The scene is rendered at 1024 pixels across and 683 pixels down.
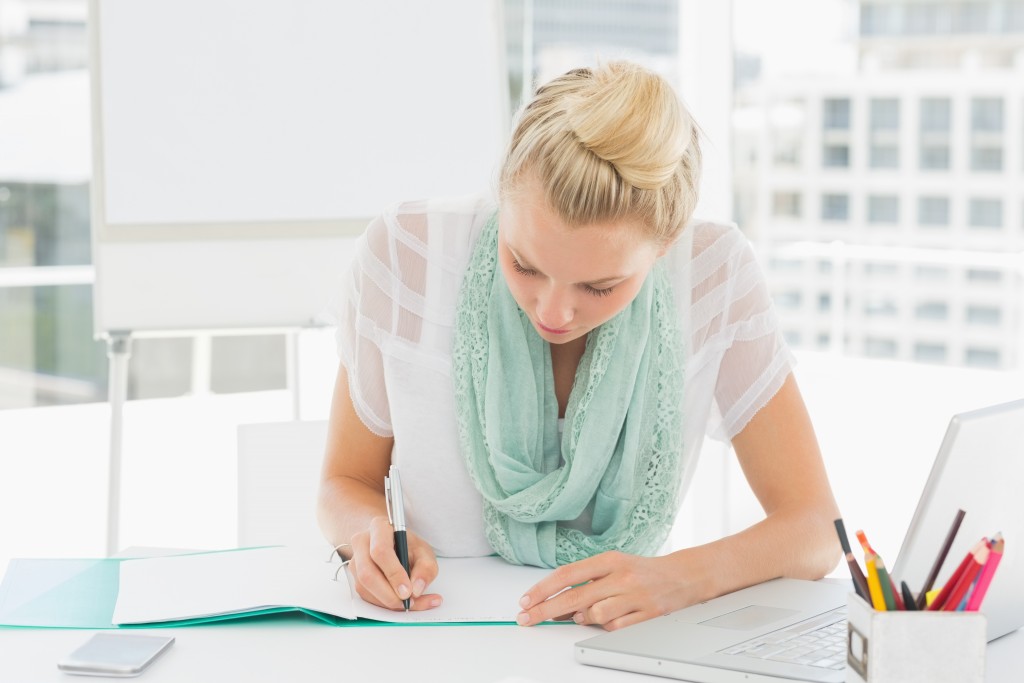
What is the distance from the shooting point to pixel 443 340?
4.94ft

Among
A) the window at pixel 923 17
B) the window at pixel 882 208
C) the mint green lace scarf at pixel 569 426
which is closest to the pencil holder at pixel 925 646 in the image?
the mint green lace scarf at pixel 569 426

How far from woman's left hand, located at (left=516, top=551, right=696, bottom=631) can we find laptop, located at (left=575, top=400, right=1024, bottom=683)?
21mm

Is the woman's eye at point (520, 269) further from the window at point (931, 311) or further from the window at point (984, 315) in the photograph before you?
the window at point (984, 315)

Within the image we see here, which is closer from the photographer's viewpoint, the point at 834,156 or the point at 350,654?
the point at 350,654

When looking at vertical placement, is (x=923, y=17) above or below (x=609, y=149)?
above

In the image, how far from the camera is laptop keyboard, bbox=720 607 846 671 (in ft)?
3.25

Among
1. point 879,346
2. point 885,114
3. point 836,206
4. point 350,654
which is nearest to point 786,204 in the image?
point 836,206

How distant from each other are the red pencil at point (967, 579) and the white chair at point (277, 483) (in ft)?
3.64

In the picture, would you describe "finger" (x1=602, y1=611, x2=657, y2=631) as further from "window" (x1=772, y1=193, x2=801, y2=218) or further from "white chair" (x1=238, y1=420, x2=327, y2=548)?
"window" (x1=772, y1=193, x2=801, y2=218)

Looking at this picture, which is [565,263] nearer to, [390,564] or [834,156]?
[390,564]

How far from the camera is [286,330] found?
2348 mm

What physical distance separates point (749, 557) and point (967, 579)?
0.44m

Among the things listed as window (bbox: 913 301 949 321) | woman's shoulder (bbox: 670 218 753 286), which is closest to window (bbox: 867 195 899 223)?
window (bbox: 913 301 949 321)

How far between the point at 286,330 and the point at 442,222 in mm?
898
